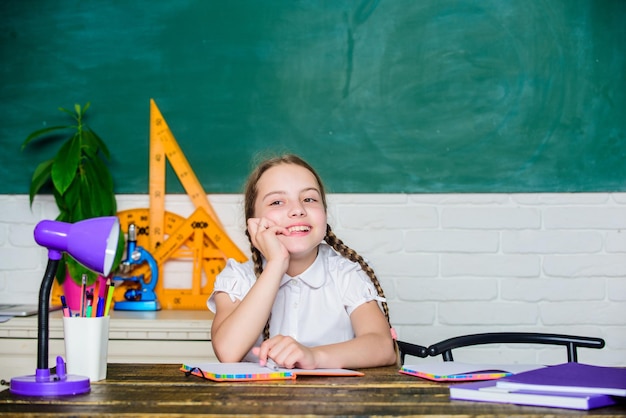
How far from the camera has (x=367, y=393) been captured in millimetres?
1085

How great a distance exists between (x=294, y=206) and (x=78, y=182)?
1019 mm

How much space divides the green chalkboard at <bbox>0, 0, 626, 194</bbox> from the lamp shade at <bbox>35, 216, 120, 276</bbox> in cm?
144

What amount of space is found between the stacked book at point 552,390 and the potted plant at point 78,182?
1.58 meters

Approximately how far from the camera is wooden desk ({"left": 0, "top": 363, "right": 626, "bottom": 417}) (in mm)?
950

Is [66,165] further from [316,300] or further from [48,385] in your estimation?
[48,385]

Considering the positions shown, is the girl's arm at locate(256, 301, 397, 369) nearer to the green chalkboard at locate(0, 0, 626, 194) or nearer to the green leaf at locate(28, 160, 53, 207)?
the green chalkboard at locate(0, 0, 626, 194)

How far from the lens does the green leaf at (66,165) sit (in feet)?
7.80

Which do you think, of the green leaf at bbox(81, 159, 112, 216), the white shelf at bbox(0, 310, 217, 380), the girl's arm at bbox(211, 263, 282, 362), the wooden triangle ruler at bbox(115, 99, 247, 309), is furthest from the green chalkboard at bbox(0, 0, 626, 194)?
the girl's arm at bbox(211, 263, 282, 362)

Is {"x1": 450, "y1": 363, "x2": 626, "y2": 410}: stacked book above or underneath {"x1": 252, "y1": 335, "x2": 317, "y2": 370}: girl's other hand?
underneath

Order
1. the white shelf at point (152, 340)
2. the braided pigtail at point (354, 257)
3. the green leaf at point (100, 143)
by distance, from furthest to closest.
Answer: the green leaf at point (100, 143)
the white shelf at point (152, 340)
the braided pigtail at point (354, 257)

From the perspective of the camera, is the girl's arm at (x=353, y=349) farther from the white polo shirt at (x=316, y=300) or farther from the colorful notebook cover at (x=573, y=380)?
the colorful notebook cover at (x=573, y=380)

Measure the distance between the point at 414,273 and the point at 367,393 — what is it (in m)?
1.45

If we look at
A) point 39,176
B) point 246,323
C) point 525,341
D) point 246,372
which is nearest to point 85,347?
point 246,372

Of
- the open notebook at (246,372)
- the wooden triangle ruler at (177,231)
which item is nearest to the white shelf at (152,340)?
the wooden triangle ruler at (177,231)
